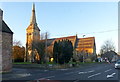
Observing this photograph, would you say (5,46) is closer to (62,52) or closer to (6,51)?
(6,51)

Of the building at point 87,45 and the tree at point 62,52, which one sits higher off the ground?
the building at point 87,45

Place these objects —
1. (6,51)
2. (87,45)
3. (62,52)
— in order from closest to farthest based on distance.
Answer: (6,51) → (62,52) → (87,45)

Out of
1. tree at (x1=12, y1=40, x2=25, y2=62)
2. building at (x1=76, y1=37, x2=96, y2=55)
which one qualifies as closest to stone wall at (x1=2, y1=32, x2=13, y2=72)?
tree at (x1=12, y1=40, x2=25, y2=62)

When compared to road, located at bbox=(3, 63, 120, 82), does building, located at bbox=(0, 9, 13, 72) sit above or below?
above

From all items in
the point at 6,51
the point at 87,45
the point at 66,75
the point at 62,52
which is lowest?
the point at 66,75

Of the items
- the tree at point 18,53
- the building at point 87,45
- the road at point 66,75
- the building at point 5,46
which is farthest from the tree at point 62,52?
the building at point 87,45

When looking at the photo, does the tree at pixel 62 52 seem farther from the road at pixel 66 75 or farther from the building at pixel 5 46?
the building at pixel 5 46

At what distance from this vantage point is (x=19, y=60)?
209 ft

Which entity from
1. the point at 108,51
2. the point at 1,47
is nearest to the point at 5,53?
the point at 1,47

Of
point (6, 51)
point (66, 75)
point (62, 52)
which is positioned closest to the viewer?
point (66, 75)

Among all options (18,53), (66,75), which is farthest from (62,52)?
(18,53)

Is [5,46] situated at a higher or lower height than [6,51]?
higher

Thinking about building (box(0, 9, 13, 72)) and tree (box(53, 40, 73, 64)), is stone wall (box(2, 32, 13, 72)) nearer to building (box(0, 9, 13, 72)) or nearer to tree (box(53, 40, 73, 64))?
building (box(0, 9, 13, 72))

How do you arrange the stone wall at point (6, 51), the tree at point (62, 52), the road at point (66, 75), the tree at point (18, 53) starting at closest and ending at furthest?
the road at point (66, 75) < the stone wall at point (6, 51) < the tree at point (62, 52) < the tree at point (18, 53)
